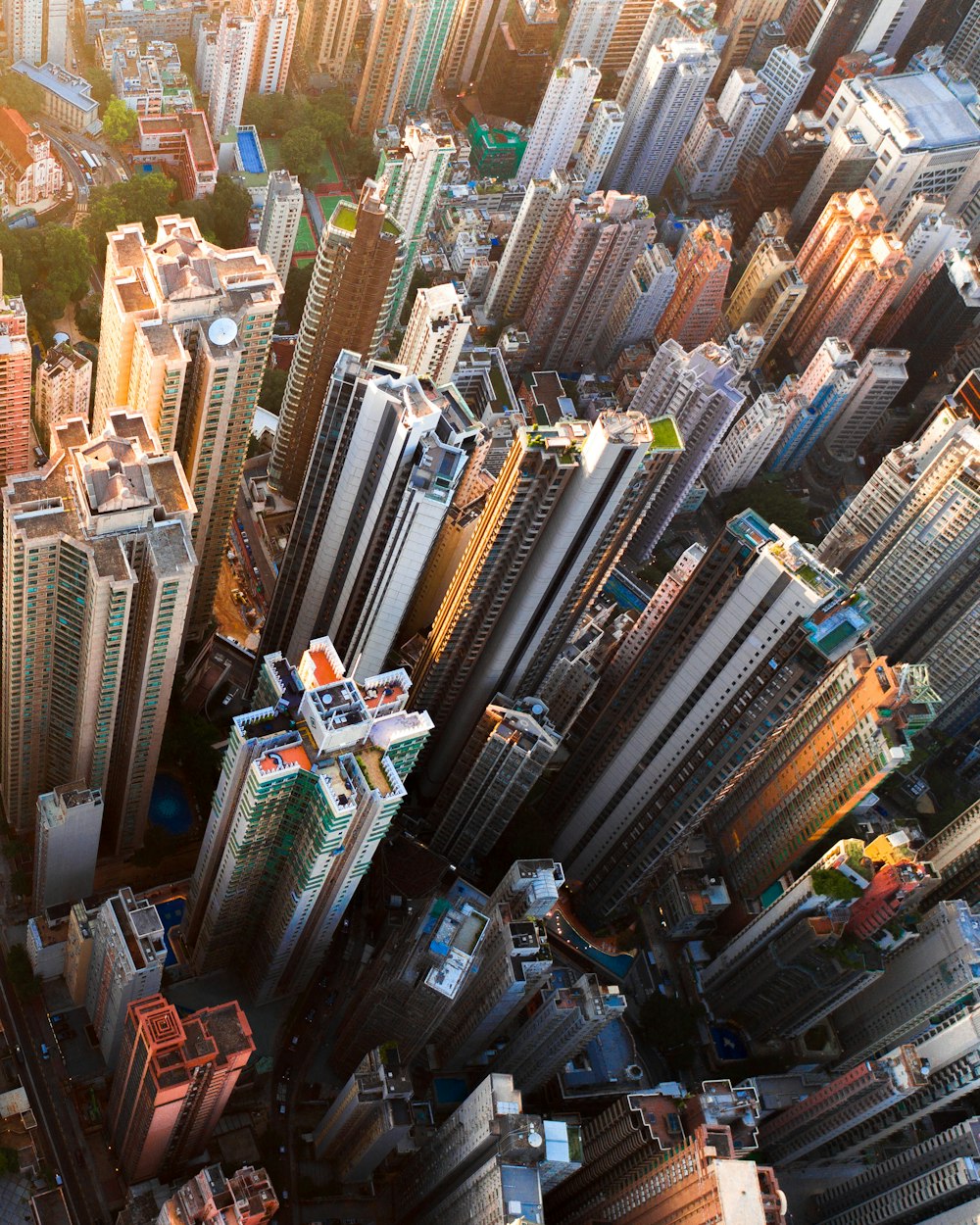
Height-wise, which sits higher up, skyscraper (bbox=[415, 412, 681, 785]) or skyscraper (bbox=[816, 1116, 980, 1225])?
skyscraper (bbox=[415, 412, 681, 785])

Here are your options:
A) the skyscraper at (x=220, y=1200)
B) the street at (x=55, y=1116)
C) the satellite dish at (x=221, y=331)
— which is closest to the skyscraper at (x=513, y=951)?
the skyscraper at (x=220, y=1200)

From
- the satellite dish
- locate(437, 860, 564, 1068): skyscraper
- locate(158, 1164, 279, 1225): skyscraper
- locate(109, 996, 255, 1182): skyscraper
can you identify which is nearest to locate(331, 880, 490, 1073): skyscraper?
locate(437, 860, 564, 1068): skyscraper

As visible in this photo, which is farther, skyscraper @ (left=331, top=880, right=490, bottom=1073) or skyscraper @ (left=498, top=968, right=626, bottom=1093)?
skyscraper @ (left=498, top=968, right=626, bottom=1093)

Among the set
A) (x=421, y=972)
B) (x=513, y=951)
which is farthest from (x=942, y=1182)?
(x=421, y=972)

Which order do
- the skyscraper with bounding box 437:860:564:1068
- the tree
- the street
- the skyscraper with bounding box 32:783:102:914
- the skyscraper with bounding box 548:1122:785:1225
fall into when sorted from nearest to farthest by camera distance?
the skyscraper with bounding box 548:1122:785:1225 < the skyscraper with bounding box 437:860:564:1068 < the skyscraper with bounding box 32:783:102:914 < the street < the tree

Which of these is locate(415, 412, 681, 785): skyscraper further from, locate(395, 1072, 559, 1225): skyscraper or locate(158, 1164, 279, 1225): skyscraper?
locate(158, 1164, 279, 1225): skyscraper

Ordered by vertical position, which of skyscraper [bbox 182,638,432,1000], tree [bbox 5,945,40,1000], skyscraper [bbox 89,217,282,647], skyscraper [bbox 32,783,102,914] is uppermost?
skyscraper [bbox 89,217,282,647]
